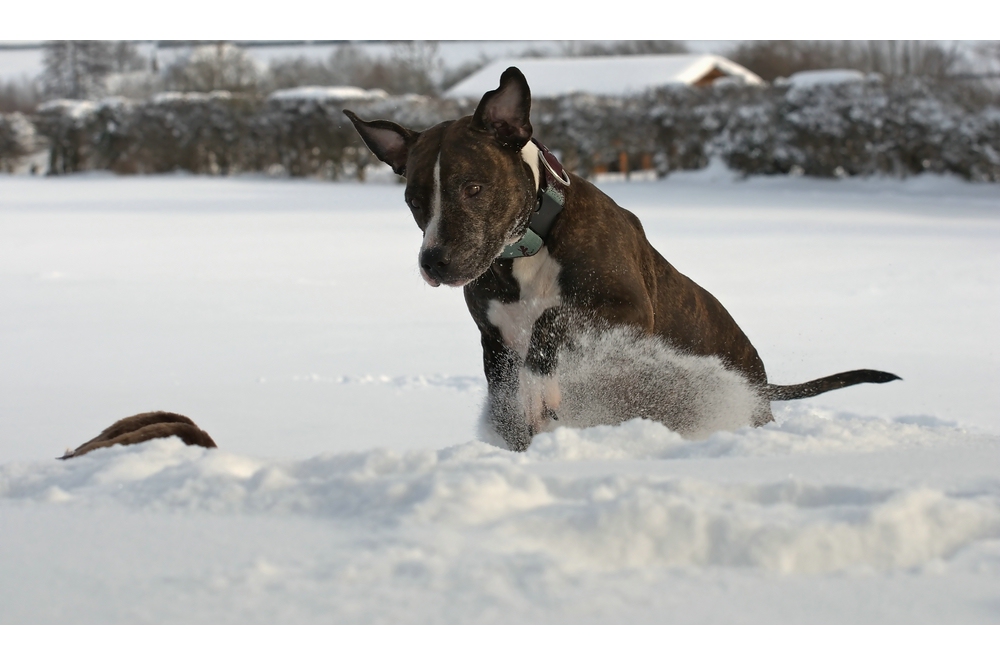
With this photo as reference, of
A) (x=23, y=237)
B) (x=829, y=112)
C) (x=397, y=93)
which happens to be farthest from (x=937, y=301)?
(x=397, y=93)

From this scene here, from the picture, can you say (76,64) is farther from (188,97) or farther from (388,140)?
(188,97)

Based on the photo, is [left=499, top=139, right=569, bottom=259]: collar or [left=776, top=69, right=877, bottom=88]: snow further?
[left=776, top=69, right=877, bottom=88]: snow

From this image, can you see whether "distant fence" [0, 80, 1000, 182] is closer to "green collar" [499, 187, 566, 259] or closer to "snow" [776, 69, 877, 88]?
"snow" [776, 69, 877, 88]

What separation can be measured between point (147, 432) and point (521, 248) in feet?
4.46

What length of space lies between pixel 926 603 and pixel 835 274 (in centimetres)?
841

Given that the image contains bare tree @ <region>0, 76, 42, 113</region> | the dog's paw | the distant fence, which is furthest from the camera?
bare tree @ <region>0, 76, 42, 113</region>

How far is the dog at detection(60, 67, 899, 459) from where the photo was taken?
340 centimetres

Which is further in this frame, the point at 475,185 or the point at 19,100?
the point at 19,100

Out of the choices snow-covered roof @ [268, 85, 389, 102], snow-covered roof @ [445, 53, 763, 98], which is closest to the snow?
snow-covered roof @ [445, 53, 763, 98]

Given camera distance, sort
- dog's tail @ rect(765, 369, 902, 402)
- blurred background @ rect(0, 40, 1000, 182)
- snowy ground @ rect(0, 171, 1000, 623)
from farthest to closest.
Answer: blurred background @ rect(0, 40, 1000, 182), dog's tail @ rect(765, 369, 902, 402), snowy ground @ rect(0, 171, 1000, 623)

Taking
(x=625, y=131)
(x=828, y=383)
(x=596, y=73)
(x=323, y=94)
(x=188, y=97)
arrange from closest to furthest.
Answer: (x=828, y=383) → (x=625, y=131) → (x=323, y=94) → (x=188, y=97) → (x=596, y=73)

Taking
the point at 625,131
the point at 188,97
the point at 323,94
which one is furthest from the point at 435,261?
the point at 188,97

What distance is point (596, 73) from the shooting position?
31.4 meters

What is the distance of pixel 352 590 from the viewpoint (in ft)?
5.78
